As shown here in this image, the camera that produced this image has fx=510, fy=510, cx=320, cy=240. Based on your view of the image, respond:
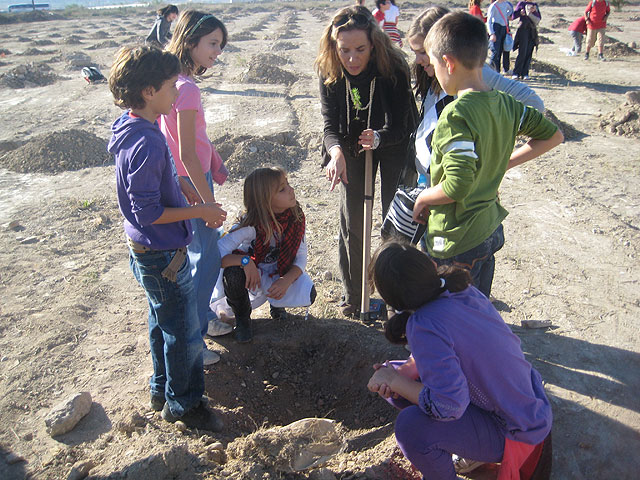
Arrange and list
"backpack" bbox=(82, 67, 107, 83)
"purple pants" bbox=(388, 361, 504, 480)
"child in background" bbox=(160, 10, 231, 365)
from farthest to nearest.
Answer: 1. "backpack" bbox=(82, 67, 107, 83)
2. "child in background" bbox=(160, 10, 231, 365)
3. "purple pants" bbox=(388, 361, 504, 480)

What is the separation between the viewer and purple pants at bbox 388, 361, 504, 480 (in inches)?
76.1

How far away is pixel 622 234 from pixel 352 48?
327 cm

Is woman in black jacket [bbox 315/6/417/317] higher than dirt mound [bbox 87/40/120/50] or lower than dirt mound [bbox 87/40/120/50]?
higher

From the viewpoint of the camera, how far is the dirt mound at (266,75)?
1213 centimetres

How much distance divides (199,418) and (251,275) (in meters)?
0.91

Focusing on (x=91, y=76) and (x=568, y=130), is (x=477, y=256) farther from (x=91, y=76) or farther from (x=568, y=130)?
(x=91, y=76)

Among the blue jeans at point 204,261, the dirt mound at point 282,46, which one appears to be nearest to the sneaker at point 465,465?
the blue jeans at point 204,261

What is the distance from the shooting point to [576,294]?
12.5ft

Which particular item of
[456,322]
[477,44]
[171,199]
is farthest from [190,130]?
[456,322]

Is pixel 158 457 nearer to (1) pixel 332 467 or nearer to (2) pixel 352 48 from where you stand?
(1) pixel 332 467

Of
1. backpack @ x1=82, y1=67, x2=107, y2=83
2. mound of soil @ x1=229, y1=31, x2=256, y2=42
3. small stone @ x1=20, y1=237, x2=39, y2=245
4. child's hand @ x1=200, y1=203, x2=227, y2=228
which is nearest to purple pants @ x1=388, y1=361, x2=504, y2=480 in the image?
child's hand @ x1=200, y1=203, x2=227, y2=228

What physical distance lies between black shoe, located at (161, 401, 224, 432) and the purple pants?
3.66 ft

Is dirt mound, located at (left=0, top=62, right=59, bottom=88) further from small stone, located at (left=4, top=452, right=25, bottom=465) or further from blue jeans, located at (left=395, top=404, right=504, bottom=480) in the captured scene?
blue jeans, located at (left=395, top=404, right=504, bottom=480)

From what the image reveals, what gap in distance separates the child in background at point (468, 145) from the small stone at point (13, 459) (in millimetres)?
2301
